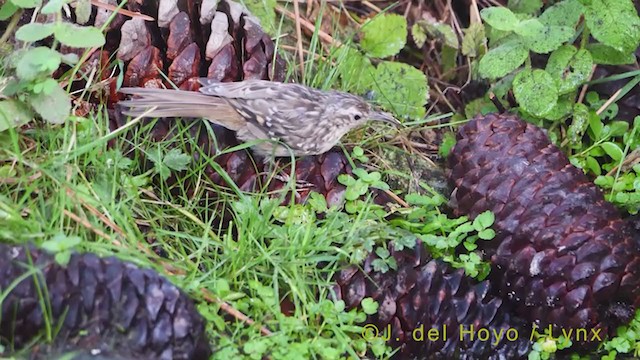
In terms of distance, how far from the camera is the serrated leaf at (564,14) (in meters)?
4.29

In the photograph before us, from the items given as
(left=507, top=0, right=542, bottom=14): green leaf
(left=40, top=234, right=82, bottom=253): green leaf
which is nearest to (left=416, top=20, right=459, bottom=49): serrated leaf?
(left=507, top=0, right=542, bottom=14): green leaf

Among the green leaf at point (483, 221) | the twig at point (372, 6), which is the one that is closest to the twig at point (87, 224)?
the green leaf at point (483, 221)

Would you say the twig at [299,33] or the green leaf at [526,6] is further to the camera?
the green leaf at [526,6]

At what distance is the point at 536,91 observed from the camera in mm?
4211

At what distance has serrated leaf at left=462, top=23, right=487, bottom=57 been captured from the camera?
462 centimetres

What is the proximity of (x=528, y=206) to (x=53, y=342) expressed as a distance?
183cm

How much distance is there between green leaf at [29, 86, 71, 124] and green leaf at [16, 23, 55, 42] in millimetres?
201

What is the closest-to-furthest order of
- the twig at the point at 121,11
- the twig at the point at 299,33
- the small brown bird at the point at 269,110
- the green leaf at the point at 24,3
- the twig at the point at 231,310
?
1. the twig at the point at 231,310
2. the green leaf at the point at 24,3
3. the small brown bird at the point at 269,110
4. the twig at the point at 121,11
5. the twig at the point at 299,33

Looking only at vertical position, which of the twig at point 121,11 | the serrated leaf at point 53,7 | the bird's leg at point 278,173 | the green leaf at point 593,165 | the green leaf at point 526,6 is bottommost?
the green leaf at point 593,165

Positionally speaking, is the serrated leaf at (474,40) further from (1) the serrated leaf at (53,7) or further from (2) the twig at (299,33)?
(1) the serrated leaf at (53,7)

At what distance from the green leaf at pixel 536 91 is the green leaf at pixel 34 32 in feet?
6.56

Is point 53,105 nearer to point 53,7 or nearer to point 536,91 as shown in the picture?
point 53,7

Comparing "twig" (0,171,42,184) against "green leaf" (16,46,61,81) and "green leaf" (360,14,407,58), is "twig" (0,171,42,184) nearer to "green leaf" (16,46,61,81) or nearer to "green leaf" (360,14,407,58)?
"green leaf" (16,46,61,81)

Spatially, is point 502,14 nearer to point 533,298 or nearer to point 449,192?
point 449,192
